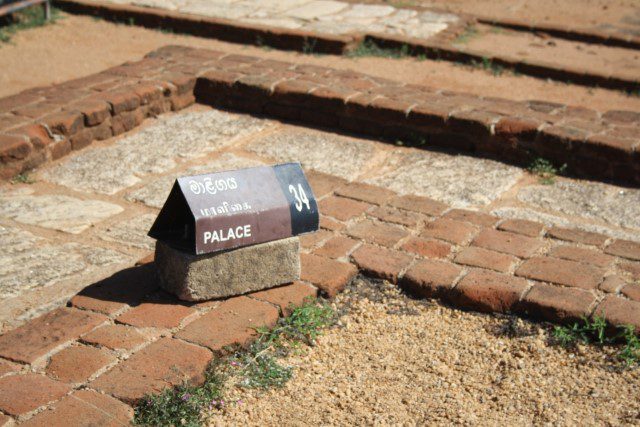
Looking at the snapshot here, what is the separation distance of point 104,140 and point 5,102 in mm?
671

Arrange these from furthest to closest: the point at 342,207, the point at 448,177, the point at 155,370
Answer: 1. the point at 448,177
2. the point at 342,207
3. the point at 155,370

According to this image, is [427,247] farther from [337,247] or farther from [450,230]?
[337,247]

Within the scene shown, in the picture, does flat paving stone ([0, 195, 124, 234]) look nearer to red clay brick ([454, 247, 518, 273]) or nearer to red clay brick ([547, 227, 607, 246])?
red clay brick ([454, 247, 518, 273])

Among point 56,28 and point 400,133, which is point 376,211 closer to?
point 400,133

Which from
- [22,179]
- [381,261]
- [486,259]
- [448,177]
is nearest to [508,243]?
[486,259]

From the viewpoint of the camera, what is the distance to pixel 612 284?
11.6ft

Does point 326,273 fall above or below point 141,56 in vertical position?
below

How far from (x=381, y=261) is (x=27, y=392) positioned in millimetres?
1595

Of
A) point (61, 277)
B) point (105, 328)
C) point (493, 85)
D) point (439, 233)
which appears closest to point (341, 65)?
point (493, 85)

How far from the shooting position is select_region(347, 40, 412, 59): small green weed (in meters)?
7.39

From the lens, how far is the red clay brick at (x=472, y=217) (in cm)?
417

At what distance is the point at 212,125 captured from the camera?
5.62m

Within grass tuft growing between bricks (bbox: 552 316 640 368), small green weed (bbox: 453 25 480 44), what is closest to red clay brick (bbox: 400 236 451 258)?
grass tuft growing between bricks (bbox: 552 316 640 368)

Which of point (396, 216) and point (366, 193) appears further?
point (366, 193)
